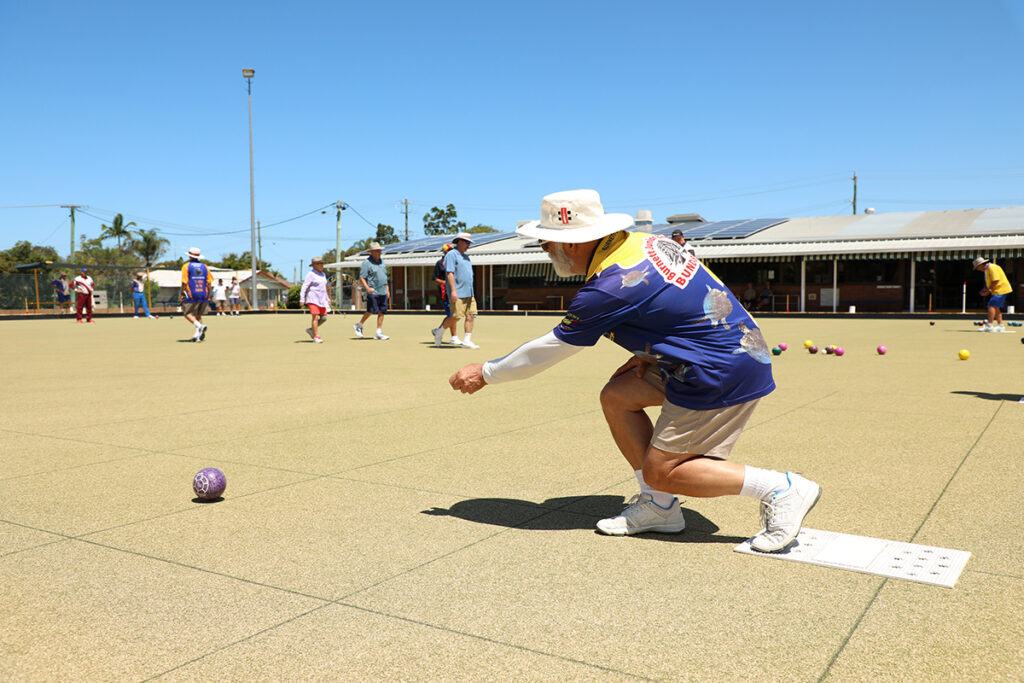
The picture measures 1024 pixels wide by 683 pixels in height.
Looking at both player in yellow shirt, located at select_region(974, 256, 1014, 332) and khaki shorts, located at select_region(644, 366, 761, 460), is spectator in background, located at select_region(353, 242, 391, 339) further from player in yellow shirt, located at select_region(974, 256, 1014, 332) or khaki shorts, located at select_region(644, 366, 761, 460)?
khaki shorts, located at select_region(644, 366, 761, 460)

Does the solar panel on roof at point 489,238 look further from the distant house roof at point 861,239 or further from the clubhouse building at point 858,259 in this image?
the clubhouse building at point 858,259

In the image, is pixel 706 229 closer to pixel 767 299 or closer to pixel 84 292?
pixel 767 299

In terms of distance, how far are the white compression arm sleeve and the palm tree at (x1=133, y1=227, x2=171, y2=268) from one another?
88.7 metres

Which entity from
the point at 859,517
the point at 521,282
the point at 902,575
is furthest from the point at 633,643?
the point at 521,282

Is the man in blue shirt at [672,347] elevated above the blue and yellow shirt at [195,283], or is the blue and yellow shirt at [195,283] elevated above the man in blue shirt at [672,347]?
the blue and yellow shirt at [195,283]

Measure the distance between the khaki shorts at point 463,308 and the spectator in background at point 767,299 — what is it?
81.2ft

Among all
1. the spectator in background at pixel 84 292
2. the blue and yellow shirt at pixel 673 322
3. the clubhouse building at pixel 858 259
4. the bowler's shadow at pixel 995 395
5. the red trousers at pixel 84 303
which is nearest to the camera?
the blue and yellow shirt at pixel 673 322

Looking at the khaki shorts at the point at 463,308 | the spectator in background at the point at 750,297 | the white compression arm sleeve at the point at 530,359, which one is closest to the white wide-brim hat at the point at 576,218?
the white compression arm sleeve at the point at 530,359

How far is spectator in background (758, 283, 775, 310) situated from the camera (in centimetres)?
3725

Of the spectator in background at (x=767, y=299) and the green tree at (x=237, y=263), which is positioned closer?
the spectator in background at (x=767, y=299)

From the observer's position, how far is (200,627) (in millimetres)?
2703

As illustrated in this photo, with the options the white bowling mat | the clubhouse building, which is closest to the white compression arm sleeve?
the white bowling mat

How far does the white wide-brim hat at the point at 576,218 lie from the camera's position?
345cm

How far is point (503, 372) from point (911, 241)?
35.5 meters
